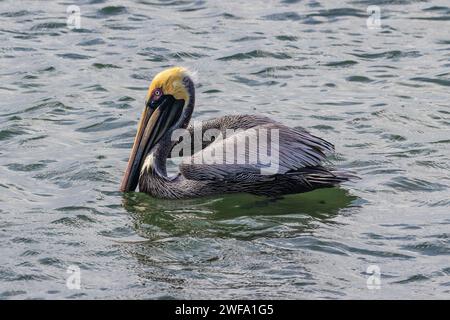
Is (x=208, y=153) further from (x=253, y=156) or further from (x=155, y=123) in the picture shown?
(x=155, y=123)

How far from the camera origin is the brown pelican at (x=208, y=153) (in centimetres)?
776

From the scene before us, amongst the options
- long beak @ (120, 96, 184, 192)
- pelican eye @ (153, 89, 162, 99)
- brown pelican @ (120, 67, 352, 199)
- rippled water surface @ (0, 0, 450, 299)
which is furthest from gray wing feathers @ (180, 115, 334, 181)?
pelican eye @ (153, 89, 162, 99)

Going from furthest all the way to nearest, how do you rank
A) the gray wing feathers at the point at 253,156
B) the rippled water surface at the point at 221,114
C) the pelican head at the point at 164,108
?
the pelican head at the point at 164,108 < the gray wing feathers at the point at 253,156 < the rippled water surface at the point at 221,114

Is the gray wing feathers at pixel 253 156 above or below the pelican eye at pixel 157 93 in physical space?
below

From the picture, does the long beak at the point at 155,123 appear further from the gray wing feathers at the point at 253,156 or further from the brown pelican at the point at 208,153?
the gray wing feathers at the point at 253,156

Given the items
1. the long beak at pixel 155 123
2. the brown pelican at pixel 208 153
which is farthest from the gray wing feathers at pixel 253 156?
the long beak at pixel 155 123

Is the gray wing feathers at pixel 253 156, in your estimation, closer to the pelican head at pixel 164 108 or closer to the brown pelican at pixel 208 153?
the brown pelican at pixel 208 153

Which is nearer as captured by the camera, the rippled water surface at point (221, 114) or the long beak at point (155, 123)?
the rippled water surface at point (221, 114)

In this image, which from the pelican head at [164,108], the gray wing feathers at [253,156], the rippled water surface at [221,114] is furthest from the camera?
the pelican head at [164,108]

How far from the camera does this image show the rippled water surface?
6480 millimetres

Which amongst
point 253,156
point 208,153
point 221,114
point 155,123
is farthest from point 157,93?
point 221,114

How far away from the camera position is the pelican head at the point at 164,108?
8.14 m
